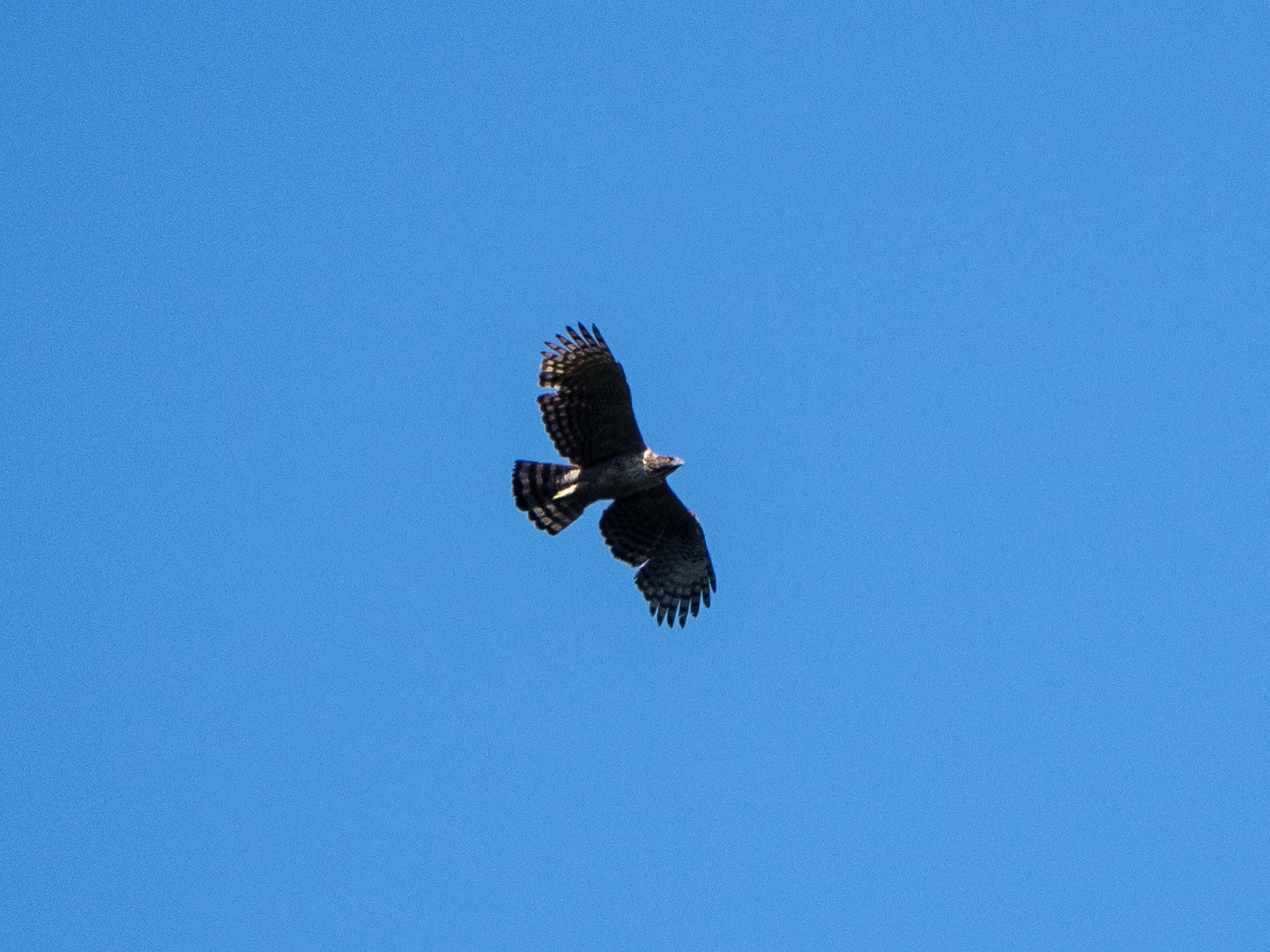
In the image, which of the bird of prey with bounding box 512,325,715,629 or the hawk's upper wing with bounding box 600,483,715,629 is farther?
the hawk's upper wing with bounding box 600,483,715,629

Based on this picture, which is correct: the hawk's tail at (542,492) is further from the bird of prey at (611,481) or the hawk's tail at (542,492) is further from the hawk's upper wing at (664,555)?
the hawk's upper wing at (664,555)

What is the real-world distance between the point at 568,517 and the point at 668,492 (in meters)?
1.14

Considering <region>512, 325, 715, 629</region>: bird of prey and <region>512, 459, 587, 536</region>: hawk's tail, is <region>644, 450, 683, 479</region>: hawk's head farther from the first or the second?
<region>512, 459, 587, 536</region>: hawk's tail

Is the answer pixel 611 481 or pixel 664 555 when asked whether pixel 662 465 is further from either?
pixel 664 555

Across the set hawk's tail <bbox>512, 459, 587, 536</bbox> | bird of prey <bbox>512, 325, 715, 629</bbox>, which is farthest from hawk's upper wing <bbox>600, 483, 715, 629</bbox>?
hawk's tail <bbox>512, 459, 587, 536</bbox>

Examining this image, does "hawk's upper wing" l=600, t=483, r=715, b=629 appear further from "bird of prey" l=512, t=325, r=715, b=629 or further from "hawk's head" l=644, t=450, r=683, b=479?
"hawk's head" l=644, t=450, r=683, b=479

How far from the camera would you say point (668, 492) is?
22000 mm

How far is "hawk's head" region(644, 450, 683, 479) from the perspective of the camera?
70.0 ft

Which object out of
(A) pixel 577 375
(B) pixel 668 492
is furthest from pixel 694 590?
(A) pixel 577 375

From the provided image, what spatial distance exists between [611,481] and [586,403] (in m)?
0.89

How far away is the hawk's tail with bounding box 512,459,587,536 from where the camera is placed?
21594 mm

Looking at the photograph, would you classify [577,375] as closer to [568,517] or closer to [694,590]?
[568,517]

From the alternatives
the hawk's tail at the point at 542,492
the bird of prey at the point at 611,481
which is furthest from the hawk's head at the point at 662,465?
the hawk's tail at the point at 542,492

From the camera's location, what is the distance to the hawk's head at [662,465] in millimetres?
21328
